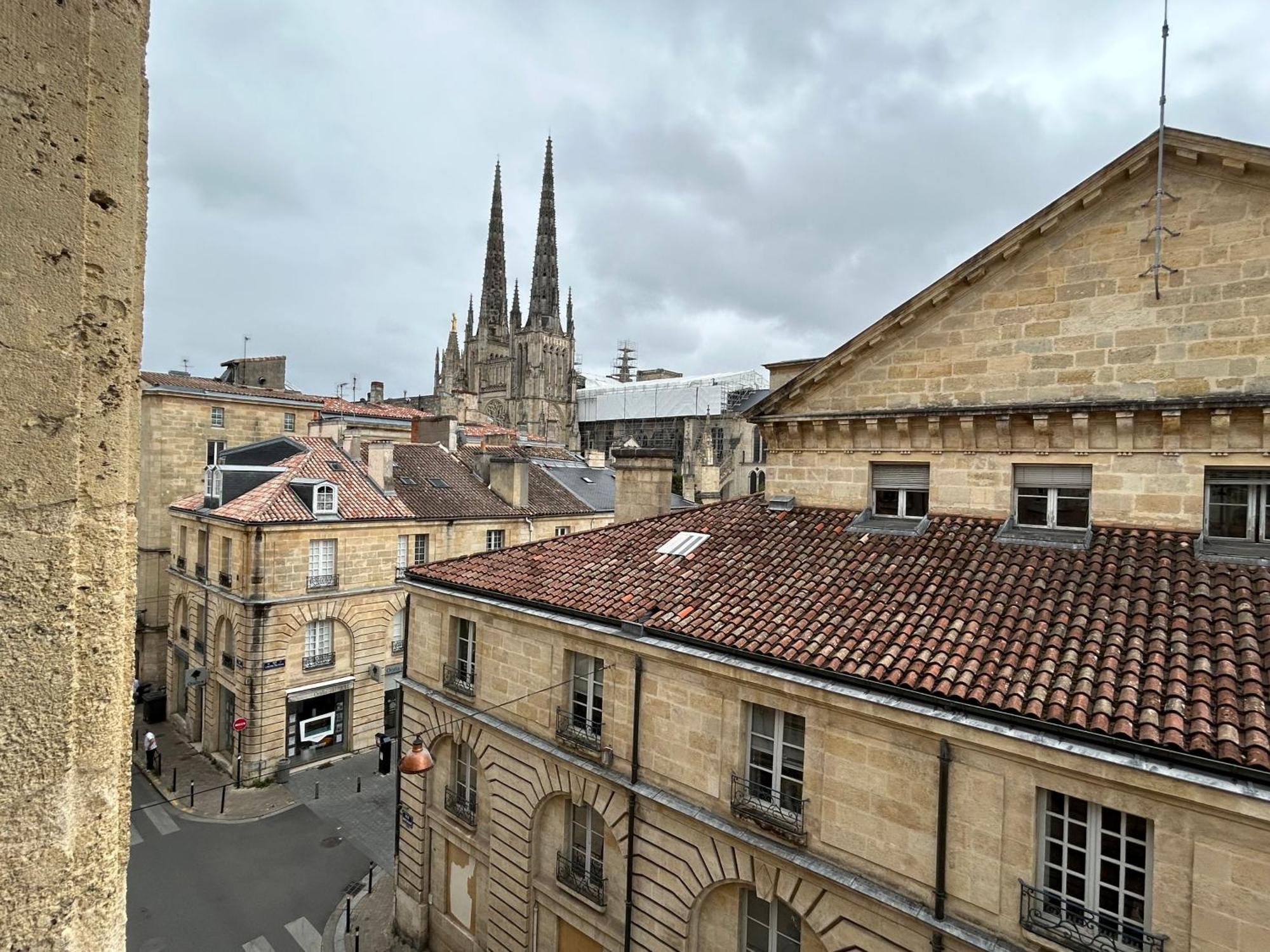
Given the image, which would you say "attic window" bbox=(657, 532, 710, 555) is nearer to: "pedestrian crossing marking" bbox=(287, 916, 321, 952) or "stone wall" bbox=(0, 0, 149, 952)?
"stone wall" bbox=(0, 0, 149, 952)

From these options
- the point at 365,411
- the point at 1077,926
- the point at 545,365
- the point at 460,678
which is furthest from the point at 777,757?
the point at 545,365

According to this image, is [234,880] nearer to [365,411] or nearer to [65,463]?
[65,463]

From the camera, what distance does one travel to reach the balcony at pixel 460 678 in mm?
13219

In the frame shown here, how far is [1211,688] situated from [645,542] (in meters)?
8.62

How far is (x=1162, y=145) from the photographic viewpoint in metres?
9.66

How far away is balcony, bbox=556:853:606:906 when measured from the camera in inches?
426

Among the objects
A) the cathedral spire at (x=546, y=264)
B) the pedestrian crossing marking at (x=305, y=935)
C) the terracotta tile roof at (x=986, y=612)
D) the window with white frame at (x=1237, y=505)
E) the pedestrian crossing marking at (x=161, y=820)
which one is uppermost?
the cathedral spire at (x=546, y=264)

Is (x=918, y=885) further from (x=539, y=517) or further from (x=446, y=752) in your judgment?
(x=539, y=517)

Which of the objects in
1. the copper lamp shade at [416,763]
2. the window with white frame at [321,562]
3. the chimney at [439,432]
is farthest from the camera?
the chimney at [439,432]

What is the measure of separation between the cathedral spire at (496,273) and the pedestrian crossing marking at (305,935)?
354 ft

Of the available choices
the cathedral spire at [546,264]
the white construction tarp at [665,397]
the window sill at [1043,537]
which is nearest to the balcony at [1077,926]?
the window sill at [1043,537]

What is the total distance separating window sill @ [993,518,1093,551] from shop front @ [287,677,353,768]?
21085mm

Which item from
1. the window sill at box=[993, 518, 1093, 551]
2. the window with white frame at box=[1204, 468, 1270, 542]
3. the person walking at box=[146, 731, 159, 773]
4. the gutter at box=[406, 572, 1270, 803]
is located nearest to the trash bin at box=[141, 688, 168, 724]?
the person walking at box=[146, 731, 159, 773]

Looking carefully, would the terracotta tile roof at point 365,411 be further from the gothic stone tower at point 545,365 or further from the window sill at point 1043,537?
the gothic stone tower at point 545,365
